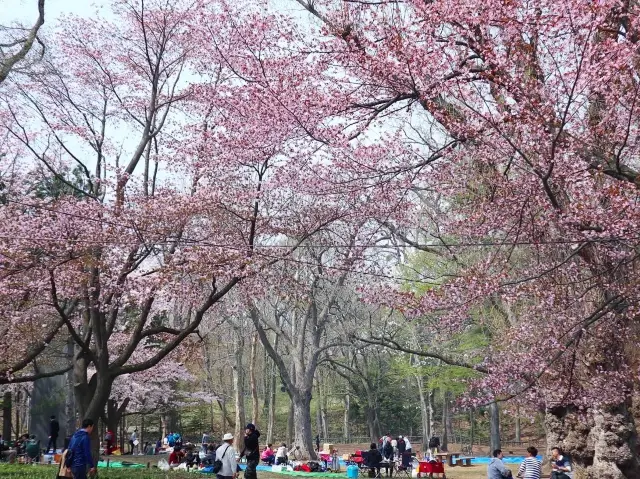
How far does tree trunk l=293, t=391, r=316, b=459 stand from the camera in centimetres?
2444

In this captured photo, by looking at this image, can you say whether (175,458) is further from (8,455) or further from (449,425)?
(449,425)

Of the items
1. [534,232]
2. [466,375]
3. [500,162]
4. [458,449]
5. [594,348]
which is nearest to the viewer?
[534,232]

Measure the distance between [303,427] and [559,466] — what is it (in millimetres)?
13866

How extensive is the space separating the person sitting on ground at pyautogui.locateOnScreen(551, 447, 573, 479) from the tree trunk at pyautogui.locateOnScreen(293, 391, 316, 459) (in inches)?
529

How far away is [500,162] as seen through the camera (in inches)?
377

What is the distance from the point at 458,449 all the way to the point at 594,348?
99.4 ft

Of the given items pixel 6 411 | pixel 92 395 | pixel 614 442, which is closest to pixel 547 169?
pixel 614 442

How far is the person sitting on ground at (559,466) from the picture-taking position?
11.8 meters

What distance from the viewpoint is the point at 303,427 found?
24656 mm

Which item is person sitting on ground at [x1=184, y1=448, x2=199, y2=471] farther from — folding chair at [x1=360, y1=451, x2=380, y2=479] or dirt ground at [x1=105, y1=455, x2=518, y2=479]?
folding chair at [x1=360, y1=451, x2=380, y2=479]

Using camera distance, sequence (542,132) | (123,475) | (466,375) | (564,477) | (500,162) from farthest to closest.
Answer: (466,375), (123,475), (564,477), (500,162), (542,132)

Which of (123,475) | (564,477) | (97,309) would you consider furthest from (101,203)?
(564,477)

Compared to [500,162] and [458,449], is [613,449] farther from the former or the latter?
[458,449]

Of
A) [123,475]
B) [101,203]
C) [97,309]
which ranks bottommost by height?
[123,475]
